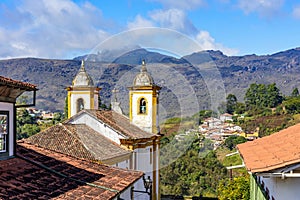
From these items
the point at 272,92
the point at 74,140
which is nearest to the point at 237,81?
the point at 272,92

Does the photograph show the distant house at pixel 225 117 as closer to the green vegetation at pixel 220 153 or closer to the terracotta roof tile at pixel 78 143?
the green vegetation at pixel 220 153

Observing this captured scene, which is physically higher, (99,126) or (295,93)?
(295,93)

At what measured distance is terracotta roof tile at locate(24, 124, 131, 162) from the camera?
582 inches

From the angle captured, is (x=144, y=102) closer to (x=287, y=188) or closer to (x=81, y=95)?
(x=81, y=95)

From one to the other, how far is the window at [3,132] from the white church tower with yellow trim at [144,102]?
1401 centimetres

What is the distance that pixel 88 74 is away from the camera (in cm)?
2280

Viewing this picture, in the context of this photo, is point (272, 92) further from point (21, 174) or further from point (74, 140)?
point (21, 174)

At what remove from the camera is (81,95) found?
875 inches

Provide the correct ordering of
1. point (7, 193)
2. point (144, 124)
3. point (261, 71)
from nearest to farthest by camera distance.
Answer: point (7, 193), point (144, 124), point (261, 71)

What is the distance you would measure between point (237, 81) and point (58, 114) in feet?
84.5

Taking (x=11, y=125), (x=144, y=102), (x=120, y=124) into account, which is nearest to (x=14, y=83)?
(x=11, y=125)

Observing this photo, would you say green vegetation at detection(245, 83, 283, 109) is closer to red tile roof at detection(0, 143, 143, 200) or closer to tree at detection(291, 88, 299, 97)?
tree at detection(291, 88, 299, 97)

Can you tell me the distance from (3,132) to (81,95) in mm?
→ 14127

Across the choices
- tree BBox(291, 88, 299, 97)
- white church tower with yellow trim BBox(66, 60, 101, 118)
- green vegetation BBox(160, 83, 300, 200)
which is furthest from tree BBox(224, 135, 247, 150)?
tree BBox(291, 88, 299, 97)
